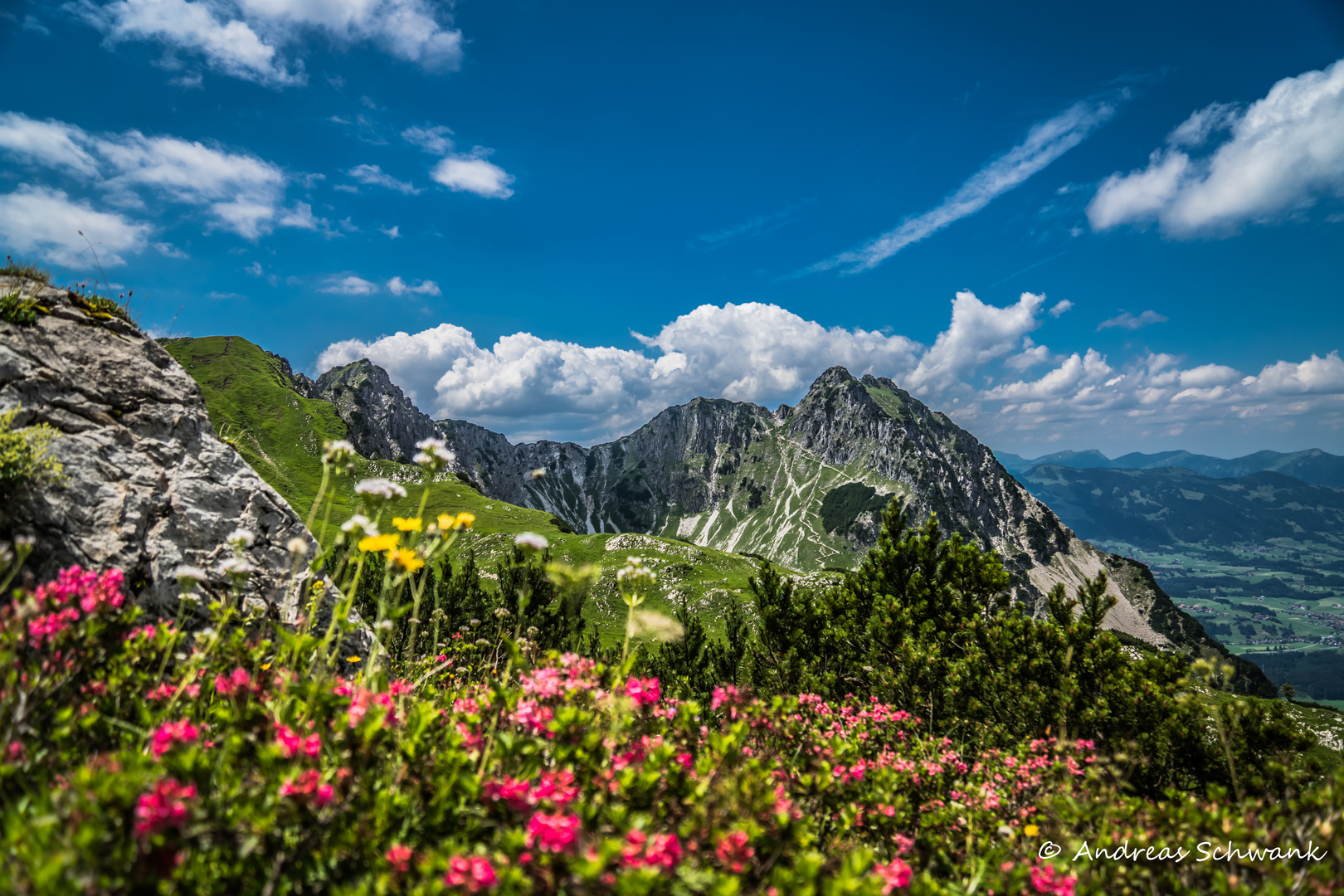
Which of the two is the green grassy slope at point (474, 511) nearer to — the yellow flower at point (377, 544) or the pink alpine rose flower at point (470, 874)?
the yellow flower at point (377, 544)

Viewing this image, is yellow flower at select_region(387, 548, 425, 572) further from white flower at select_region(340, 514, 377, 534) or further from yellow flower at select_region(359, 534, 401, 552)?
white flower at select_region(340, 514, 377, 534)

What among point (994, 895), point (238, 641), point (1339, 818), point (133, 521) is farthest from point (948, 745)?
point (133, 521)

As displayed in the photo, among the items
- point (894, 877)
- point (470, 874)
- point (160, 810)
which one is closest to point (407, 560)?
point (160, 810)

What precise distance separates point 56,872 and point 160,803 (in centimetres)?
45

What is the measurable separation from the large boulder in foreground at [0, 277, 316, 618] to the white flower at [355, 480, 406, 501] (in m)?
2.67

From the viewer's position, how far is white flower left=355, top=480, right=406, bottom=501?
547 cm

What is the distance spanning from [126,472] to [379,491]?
6.76 meters

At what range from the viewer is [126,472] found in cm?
888

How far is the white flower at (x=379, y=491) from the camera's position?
17.9ft

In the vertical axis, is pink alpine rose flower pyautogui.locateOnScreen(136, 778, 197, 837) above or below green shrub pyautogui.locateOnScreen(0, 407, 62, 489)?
below

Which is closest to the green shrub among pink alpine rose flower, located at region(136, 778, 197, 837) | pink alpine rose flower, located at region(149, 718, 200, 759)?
pink alpine rose flower, located at region(149, 718, 200, 759)

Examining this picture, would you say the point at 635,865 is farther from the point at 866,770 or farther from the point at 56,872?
the point at 866,770

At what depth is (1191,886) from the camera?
4758mm

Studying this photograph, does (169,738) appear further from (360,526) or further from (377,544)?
(360,526)
